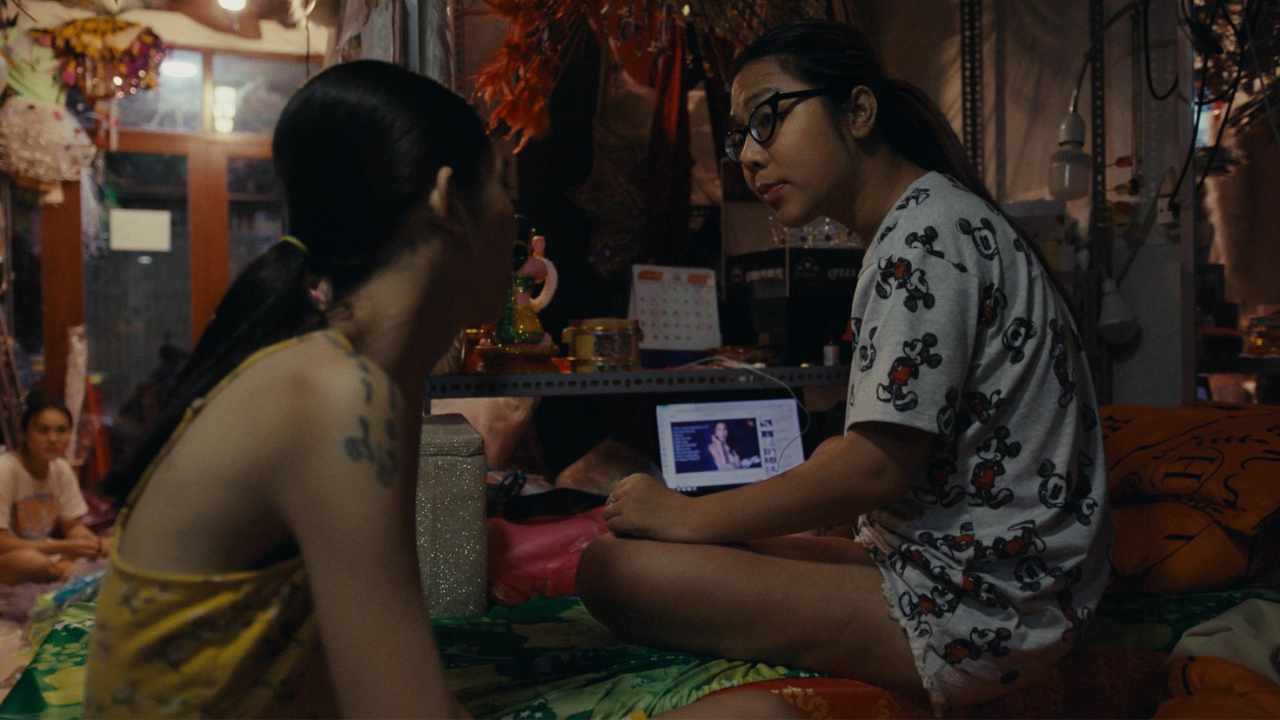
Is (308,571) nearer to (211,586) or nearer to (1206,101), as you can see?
(211,586)

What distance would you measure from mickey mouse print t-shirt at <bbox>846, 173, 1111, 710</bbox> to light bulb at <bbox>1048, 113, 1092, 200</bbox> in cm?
160

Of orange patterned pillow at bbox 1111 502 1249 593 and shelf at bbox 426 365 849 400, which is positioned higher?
shelf at bbox 426 365 849 400

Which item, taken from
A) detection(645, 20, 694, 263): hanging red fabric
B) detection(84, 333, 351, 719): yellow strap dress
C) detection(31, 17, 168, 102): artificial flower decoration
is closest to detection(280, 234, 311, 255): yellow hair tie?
detection(84, 333, 351, 719): yellow strap dress

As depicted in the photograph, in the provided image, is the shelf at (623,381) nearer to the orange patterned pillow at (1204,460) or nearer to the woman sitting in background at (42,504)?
the orange patterned pillow at (1204,460)

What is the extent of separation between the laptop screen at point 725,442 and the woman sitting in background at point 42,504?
249cm

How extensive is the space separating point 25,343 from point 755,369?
4.81 m

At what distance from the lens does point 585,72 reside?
10.3ft

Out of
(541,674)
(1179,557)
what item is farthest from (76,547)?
(1179,557)

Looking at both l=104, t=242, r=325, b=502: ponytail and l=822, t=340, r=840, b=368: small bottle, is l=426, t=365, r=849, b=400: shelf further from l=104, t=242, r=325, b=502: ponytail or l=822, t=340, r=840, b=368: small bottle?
l=104, t=242, r=325, b=502: ponytail

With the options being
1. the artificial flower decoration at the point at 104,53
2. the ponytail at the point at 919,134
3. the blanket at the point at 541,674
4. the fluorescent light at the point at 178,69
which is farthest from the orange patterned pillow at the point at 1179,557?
the fluorescent light at the point at 178,69

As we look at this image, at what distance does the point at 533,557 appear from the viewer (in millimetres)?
2121

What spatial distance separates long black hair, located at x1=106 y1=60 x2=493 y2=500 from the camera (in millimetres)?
894

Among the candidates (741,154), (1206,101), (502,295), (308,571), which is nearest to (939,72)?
(1206,101)

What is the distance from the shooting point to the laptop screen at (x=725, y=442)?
2744 millimetres
